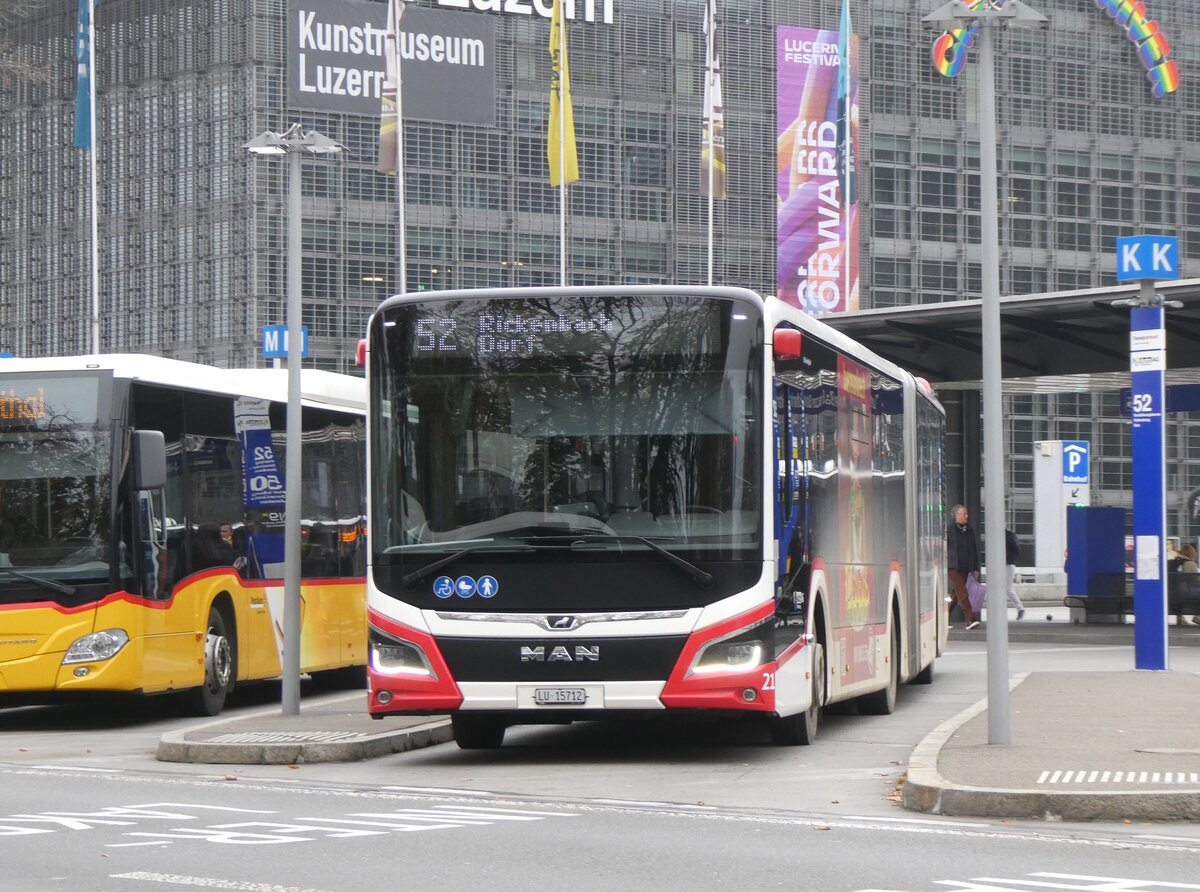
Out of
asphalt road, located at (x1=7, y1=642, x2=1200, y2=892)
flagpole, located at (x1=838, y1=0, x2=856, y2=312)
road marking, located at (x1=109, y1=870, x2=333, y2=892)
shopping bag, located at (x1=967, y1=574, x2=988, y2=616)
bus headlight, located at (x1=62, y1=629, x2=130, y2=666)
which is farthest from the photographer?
flagpole, located at (x1=838, y1=0, x2=856, y2=312)

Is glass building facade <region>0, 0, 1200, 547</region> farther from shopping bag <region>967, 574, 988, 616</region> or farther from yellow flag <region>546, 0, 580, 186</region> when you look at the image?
shopping bag <region>967, 574, 988, 616</region>

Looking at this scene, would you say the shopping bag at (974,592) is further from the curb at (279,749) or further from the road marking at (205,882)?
the road marking at (205,882)

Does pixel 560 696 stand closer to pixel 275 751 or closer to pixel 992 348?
pixel 275 751

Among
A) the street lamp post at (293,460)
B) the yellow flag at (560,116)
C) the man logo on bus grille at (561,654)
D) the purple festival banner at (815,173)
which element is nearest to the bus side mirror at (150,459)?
the street lamp post at (293,460)

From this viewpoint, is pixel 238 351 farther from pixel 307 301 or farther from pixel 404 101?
pixel 404 101

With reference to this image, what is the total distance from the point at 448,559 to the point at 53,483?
519cm

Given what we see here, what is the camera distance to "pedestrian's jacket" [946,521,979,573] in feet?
106

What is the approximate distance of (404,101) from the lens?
58.5 metres

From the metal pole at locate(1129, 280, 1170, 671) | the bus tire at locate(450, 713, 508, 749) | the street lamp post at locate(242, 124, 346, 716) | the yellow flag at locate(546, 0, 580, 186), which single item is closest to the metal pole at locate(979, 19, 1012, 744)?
the bus tire at locate(450, 713, 508, 749)

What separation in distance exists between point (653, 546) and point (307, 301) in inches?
2106

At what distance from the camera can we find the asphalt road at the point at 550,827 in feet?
28.6

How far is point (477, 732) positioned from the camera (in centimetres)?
1502

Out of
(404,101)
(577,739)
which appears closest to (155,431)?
(577,739)

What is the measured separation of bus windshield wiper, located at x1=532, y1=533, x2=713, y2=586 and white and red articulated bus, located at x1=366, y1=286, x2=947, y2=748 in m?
0.01
